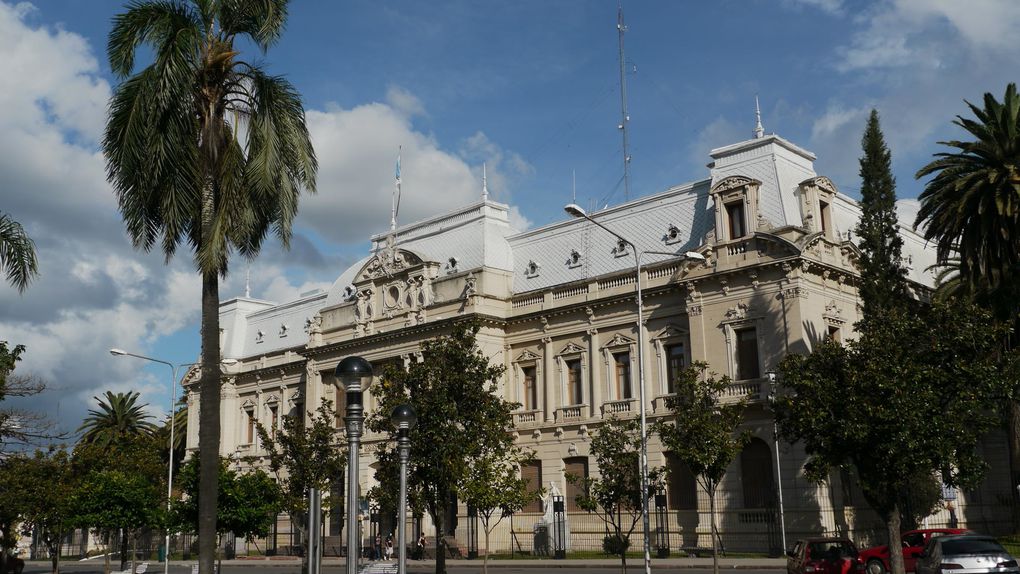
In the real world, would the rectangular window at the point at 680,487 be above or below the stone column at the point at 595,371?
below

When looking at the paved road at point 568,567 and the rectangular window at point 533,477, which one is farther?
the rectangular window at point 533,477

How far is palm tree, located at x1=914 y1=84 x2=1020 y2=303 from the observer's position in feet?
125

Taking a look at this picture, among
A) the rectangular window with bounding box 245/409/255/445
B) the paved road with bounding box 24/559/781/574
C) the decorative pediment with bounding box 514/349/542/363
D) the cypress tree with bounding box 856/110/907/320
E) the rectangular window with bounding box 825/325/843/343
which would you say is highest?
the cypress tree with bounding box 856/110/907/320

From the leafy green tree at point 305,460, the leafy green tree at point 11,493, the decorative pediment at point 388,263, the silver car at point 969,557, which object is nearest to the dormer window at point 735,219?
the decorative pediment at point 388,263

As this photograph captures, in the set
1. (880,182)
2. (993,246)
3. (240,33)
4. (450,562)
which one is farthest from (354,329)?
→ (240,33)

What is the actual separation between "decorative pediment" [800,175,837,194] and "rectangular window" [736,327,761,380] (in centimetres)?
695

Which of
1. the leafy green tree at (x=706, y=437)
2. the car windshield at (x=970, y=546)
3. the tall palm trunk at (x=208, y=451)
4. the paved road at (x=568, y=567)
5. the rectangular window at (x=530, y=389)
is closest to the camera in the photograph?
the tall palm trunk at (x=208, y=451)

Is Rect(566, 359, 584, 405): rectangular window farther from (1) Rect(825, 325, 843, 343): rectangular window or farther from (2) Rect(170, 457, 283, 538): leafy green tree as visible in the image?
(2) Rect(170, 457, 283, 538): leafy green tree

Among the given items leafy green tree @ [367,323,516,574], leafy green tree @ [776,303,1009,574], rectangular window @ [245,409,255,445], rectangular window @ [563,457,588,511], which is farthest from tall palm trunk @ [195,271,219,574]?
rectangular window @ [245,409,255,445]

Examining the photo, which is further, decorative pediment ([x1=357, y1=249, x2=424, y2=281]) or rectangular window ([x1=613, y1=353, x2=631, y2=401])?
decorative pediment ([x1=357, y1=249, x2=424, y2=281])

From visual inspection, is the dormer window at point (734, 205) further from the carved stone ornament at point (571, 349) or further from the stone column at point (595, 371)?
the carved stone ornament at point (571, 349)

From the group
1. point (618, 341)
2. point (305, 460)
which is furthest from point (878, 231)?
point (305, 460)

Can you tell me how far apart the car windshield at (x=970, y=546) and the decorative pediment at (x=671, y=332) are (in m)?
23.6

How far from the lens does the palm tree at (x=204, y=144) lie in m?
19.8
